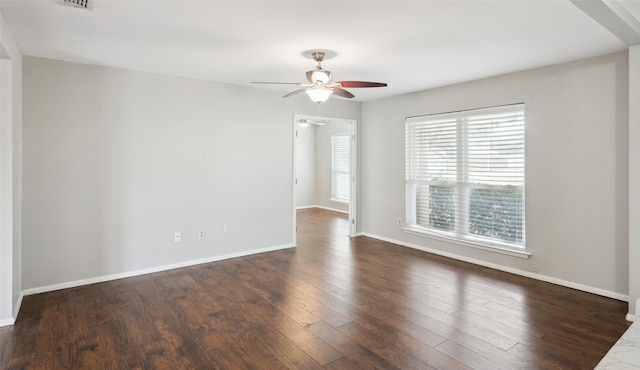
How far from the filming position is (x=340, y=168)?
9195 millimetres

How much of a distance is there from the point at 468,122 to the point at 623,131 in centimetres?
165

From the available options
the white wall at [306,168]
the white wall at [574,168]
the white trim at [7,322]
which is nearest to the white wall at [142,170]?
the white trim at [7,322]

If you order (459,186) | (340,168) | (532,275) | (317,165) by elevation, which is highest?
(317,165)

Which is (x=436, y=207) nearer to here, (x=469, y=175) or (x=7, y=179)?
(x=469, y=175)

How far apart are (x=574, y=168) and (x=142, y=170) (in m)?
4.86

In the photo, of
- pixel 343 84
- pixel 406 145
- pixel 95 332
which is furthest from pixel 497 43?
pixel 95 332

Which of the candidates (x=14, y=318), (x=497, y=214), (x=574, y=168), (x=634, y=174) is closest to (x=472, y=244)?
(x=497, y=214)

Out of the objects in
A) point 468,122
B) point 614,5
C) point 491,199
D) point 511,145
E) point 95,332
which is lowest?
point 95,332

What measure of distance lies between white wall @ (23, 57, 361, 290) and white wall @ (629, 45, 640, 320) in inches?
154

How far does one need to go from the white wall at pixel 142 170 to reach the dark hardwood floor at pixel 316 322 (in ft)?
1.38

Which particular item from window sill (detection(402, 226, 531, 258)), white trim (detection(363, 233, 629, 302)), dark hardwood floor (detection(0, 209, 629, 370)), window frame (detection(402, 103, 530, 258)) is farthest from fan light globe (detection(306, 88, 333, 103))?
white trim (detection(363, 233, 629, 302))

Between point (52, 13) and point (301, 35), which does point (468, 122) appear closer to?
point (301, 35)

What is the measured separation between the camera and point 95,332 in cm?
276

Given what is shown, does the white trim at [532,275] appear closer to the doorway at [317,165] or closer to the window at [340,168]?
the window at [340,168]
